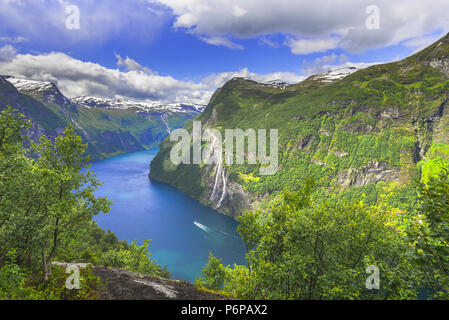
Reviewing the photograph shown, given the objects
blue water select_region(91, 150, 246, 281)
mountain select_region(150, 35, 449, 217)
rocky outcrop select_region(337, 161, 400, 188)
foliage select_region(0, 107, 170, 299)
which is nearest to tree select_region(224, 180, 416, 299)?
foliage select_region(0, 107, 170, 299)

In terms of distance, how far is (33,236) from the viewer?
38.1 feet

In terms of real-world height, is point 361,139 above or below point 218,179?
above

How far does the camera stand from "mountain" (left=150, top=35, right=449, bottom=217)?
118312 millimetres

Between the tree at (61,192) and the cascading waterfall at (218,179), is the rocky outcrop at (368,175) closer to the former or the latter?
the cascading waterfall at (218,179)

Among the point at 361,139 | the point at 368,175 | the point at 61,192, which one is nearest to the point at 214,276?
the point at 61,192

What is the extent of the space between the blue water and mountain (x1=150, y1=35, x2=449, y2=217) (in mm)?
20185

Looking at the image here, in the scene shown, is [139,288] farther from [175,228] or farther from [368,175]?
[368,175]

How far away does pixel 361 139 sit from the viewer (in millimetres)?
136750

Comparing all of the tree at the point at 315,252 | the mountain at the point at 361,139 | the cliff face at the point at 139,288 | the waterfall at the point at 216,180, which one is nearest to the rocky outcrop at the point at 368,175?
the mountain at the point at 361,139

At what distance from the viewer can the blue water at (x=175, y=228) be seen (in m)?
83.8

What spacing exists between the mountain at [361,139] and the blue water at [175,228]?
20185mm

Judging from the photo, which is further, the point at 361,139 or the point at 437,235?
the point at 361,139

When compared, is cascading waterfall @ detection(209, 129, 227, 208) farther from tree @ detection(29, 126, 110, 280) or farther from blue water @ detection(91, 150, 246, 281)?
tree @ detection(29, 126, 110, 280)

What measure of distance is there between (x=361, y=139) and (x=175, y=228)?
126795 mm
